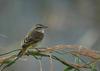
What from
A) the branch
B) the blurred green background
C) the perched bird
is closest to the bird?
the perched bird

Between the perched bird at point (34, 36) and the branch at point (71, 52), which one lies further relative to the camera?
the perched bird at point (34, 36)

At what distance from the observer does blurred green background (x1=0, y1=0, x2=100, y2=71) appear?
4.82 m

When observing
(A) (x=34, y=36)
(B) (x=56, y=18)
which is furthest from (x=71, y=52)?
(B) (x=56, y=18)

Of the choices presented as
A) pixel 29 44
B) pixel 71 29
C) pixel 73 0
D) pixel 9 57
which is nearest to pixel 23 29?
pixel 71 29

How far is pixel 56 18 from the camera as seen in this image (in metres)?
5.61

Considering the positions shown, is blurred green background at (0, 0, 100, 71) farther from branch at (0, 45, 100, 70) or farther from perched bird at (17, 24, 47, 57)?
branch at (0, 45, 100, 70)

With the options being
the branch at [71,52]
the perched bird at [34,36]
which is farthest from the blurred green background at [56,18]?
the branch at [71,52]

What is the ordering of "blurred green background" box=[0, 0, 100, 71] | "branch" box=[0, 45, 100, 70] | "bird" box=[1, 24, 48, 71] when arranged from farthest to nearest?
"blurred green background" box=[0, 0, 100, 71] < "bird" box=[1, 24, 48, 71] < "branch" box=[0, 45, 100, 70]

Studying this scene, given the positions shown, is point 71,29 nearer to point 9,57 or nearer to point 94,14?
point 94,14

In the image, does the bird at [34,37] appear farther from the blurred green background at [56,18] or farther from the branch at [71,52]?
the blurred green background at [56,18]

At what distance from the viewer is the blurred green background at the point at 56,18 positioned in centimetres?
482

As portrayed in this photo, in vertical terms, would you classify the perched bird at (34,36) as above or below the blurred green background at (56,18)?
below

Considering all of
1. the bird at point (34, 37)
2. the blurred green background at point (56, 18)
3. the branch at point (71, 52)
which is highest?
the blurred green background at point (56, 18)

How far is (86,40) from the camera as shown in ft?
14.8
